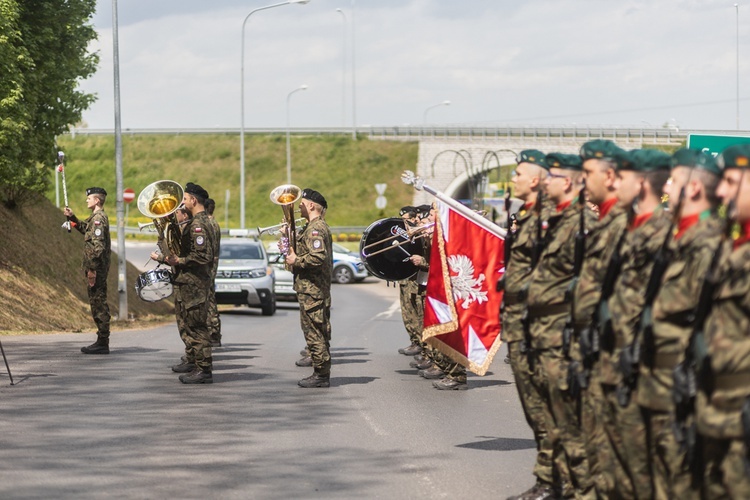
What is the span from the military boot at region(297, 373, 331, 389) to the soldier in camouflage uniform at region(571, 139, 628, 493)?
689 cm

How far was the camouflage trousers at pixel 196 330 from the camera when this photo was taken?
42.1 feet

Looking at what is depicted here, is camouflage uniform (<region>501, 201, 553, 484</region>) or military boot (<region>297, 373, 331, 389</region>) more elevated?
camouflage uniform (<region>501, 201, 553, 484</region>)

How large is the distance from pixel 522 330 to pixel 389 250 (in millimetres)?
7669

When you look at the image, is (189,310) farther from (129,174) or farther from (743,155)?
(129,174)

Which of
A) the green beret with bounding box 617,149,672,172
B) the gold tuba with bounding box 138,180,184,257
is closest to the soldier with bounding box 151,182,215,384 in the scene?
the gold tuba with bounding box 138,180,184,257

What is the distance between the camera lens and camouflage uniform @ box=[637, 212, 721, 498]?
4738 millimetres

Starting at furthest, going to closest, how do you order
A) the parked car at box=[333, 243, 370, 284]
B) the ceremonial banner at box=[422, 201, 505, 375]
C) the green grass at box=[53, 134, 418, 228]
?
the green grass at box=[53, 134, 418, 228] < the parked car at box=[333, 243, 370, 284] < the ceremonial banner at box=[422, 201, 505, 375]

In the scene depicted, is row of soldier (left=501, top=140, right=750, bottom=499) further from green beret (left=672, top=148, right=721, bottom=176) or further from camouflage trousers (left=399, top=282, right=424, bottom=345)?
camouflage trousers (left=399, top=282, right=424, bottom=345)

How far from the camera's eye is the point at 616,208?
20.0 feet

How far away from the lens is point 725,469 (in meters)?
4.39

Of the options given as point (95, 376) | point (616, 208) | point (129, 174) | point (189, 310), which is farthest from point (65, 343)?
point (129, 174)

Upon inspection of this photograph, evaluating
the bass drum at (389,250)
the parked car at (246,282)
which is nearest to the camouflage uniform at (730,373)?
the bass drum at (389,250)

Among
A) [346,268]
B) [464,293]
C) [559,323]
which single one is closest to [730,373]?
[559,323]

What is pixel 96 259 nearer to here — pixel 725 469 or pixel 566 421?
pixel 566 421
